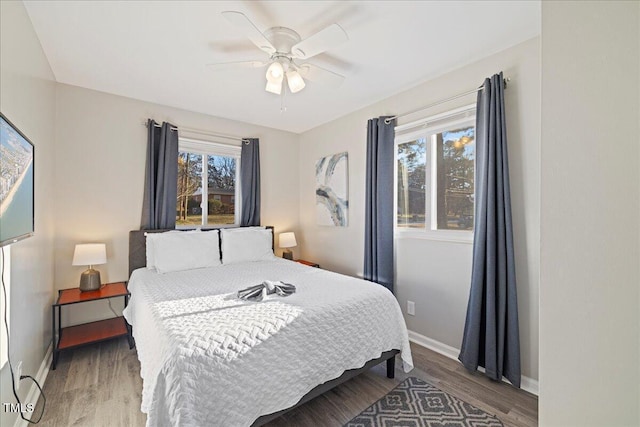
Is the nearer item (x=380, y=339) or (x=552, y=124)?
(x=552, y=124)

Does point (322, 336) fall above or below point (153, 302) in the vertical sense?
below

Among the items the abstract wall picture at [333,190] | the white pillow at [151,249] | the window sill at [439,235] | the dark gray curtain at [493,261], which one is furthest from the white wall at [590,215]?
the white pillow at [151,249]

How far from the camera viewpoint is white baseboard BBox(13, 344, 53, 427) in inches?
65.1

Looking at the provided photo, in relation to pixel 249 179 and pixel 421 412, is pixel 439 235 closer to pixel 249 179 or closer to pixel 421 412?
pixel 421 412

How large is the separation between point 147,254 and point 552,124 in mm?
3358

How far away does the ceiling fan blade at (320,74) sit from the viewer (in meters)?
2.20

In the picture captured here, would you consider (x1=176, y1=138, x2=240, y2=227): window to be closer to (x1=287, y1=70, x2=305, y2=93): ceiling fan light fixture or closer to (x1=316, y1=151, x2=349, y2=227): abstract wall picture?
(x1=316, y1=151, x2=349, y2=227): abstract wall picture

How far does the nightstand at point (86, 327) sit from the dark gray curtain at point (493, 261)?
9.97 ft

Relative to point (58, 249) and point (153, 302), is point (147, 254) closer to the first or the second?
point (58, 249)

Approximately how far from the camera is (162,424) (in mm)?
1256

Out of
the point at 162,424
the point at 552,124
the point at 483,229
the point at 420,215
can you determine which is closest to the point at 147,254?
the point at 162,424

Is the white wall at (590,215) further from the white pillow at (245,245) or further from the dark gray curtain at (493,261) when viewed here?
the white pillow at (245,245)

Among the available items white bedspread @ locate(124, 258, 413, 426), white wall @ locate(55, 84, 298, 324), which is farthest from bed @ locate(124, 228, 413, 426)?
white wall @ locate(55, 84, 298, 324)

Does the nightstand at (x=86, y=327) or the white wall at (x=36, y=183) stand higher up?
the white wall at (x=36, y=183)
